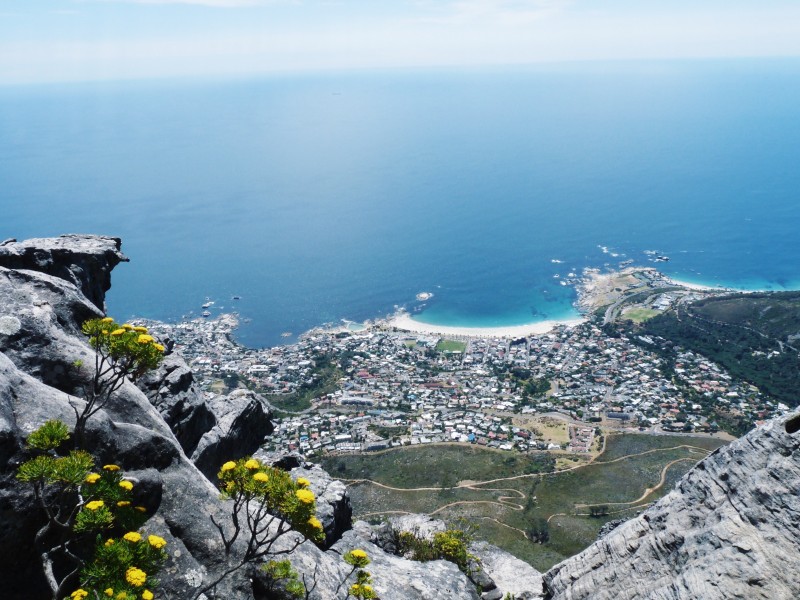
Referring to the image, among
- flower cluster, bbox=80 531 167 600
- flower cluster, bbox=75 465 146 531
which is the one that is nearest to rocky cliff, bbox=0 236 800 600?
flower cluster, bbox=75 465 146 531

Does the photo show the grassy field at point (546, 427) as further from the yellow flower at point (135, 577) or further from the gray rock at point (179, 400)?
the yellow flower at point (135, 577)

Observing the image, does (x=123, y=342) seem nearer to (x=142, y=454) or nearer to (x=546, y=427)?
(x=142, y=454)

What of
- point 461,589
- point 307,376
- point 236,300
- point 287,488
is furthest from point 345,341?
point 287,488

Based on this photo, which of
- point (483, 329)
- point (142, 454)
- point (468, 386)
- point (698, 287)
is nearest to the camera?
point (142, 454)

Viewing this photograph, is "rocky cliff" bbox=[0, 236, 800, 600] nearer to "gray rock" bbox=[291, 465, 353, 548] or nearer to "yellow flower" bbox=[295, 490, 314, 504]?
"gray rock" bbox=[291, 465, 353, 548]

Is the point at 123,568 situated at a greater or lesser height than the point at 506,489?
greater

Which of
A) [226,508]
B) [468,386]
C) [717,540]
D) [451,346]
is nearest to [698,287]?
[451,346]
